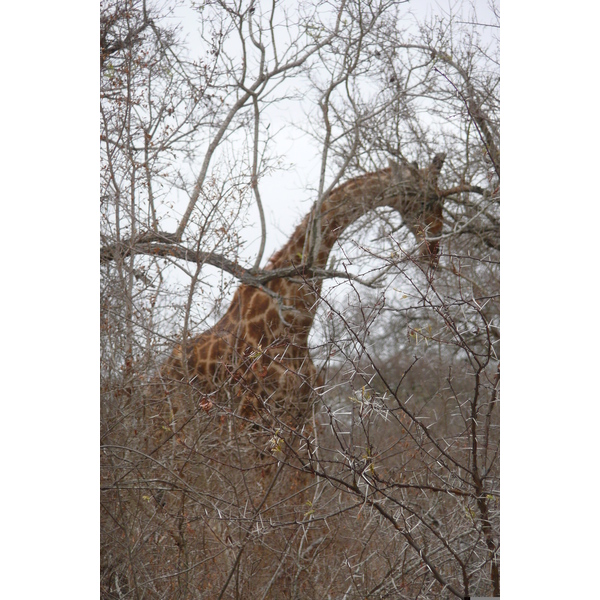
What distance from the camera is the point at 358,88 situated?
2.60 meters

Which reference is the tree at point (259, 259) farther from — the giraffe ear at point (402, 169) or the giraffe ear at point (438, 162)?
the giraffe ear at point (402, 169)

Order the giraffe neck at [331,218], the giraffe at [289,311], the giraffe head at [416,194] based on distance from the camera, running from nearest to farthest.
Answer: the giraffe at [289,311] → the giraffe neck at [331,218] → the giraffe head at [416,194]

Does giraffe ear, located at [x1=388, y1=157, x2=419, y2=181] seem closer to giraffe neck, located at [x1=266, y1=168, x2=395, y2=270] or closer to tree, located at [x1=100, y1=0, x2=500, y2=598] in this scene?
giraffe neck, located at [x1=266, y1=168, x2=395, y2=270]

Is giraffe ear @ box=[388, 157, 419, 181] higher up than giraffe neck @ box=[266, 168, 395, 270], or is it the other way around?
giraffe ear @ box=[388, 157, 419, 181]

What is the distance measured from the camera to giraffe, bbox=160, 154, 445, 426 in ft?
7.82

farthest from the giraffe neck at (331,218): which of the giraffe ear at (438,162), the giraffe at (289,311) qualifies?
the giraffe ear at (438,162)

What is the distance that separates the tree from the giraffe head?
6 centimetres

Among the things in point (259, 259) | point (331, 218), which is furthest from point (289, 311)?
point (331, 218)

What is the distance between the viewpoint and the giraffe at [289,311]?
7.82 ft

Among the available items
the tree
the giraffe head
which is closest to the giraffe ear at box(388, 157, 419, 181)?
the giraffe head

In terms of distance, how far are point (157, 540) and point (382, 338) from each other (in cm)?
142

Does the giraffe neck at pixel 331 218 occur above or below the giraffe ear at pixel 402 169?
below

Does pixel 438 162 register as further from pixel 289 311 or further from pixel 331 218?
pixel 289 311
